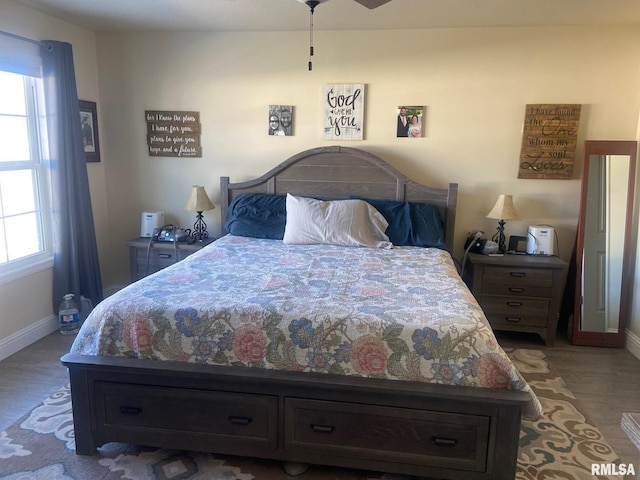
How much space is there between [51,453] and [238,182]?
247cm

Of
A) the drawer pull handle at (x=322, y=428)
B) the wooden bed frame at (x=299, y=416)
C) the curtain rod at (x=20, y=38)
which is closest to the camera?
the wooden bed frame at (x=299, y=416)

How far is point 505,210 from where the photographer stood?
350 cm

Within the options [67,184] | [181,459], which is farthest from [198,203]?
[181,459]

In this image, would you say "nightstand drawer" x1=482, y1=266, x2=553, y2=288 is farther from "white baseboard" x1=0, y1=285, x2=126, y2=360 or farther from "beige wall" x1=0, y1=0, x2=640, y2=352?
"white baseboard" x1=0, y1=285, x2=126, y2=360

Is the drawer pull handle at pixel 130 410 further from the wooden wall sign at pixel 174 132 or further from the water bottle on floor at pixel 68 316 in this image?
the wooden wall sign at pixel 174 132

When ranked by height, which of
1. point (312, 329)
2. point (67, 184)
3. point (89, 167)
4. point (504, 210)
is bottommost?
point (312, 329)

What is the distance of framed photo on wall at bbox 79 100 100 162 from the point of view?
3.86 metres

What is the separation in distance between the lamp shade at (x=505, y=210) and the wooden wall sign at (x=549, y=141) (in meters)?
0.33

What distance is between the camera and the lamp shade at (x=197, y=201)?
3.81m

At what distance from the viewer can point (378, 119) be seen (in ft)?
12.5

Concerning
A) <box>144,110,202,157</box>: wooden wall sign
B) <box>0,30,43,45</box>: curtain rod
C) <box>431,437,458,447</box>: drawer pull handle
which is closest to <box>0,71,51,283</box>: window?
<box>0,30,43,45</box>: curtain rod

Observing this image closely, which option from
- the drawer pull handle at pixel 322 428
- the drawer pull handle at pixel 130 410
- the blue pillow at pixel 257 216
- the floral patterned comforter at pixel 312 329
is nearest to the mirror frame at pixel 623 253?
the floral patterned comforter at pixel 312 329

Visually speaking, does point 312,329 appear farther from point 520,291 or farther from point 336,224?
point 520,291

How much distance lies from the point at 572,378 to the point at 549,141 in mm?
1779
